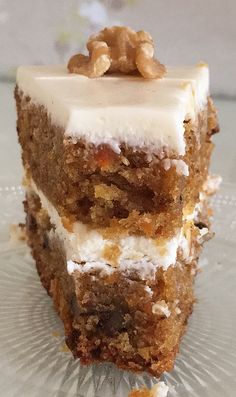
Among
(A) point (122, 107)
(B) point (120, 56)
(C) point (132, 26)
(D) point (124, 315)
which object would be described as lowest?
(D) point (124, 315)

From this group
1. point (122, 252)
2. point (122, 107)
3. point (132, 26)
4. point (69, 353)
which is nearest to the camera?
point (122, 107)

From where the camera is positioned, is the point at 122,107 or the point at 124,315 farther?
the point at 124,315

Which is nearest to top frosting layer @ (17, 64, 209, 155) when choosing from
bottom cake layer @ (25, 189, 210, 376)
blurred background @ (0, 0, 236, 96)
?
bottom cake layer @ (25, 189, 210, 376)

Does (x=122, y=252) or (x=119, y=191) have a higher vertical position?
(x=119, y=191)

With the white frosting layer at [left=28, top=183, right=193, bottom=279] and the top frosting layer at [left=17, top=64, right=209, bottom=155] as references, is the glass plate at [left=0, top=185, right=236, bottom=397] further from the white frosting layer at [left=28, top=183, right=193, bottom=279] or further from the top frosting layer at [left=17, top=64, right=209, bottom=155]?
the top frosting layer at [left=17, top=64, right=209, bottom=155]

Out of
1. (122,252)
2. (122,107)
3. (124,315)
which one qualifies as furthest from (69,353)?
(122,107)

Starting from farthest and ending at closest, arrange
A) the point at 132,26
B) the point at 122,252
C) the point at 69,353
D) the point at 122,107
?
the point at 132,26 → the point at 69,353 → the point at 122,252 → the point at 122,107

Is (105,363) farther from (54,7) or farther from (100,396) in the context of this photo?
(54,7)

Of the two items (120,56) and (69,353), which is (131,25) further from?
(69,353)

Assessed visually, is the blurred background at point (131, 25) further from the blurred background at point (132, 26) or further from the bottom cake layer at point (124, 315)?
the bottom cake layer at point (124, 315)
